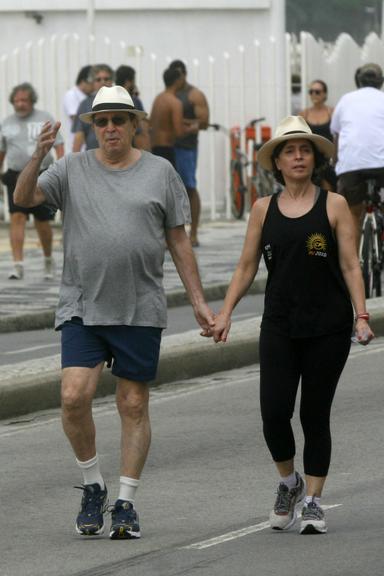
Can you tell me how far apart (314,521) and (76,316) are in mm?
1272

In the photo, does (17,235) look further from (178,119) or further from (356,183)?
(356,183)

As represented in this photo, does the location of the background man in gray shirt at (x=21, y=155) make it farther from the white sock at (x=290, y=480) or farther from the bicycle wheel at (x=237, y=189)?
the white sock at (x=290, y=480)

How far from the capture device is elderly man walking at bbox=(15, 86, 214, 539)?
7.65 m

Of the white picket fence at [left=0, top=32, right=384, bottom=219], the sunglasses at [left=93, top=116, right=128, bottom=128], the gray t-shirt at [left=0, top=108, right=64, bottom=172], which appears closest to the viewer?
the sunglasses at [left=93, top=116, right=128, bottom=128]

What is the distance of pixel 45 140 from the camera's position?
773cm

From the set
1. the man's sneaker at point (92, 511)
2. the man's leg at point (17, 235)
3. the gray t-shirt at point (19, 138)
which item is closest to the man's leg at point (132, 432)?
the man's sneaker at point (92, 511)

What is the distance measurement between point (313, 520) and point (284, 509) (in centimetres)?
16

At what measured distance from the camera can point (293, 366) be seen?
7.69m

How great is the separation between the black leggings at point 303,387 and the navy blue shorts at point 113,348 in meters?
0.49

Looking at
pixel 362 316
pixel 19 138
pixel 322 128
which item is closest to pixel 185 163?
pixel 322 128

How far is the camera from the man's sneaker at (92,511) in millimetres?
7633

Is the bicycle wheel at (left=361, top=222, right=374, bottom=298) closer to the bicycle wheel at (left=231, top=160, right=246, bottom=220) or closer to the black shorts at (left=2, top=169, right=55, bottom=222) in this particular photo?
the black shorts at (left=2, top=169, right=55, bottom=222)

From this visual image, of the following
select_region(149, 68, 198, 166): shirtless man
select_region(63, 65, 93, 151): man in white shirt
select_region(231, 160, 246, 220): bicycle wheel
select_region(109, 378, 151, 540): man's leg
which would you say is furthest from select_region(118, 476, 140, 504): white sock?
select_region(231, 160, 246, 220): bicycle wheel

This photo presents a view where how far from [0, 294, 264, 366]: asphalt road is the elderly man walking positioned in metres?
5.22
